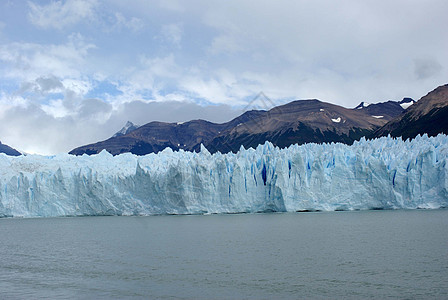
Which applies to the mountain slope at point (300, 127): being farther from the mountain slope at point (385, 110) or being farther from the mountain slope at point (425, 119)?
the mountain slope at point (425, 119)

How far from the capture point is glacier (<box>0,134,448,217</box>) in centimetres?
2895

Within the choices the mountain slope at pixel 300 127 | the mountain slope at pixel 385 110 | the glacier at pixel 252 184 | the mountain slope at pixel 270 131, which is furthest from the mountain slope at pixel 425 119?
the glacier at pixel 252 184

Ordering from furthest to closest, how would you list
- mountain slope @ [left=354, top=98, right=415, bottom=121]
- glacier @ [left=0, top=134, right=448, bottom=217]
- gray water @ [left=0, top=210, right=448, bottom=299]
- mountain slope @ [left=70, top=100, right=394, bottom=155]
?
mountain slope @ [left=354, top=98, right=415, bottom=121] < mountain slope @ [left=70, top=100, right=394, bottom=155] < glacier @ [left=0, top=134, right=448, bottom=217] < gray water @ [left=0, top=210, right=448, bottom=299]

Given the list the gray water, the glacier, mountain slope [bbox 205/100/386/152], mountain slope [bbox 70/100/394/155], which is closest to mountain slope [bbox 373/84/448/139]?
mountain slope [bbox 205/100/386/152]

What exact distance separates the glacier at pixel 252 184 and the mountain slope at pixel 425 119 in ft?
110

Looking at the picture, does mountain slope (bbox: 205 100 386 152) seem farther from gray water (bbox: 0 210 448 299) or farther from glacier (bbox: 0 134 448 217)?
gray water (bbox: 0 210 448 299)

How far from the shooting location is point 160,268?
13.4 m

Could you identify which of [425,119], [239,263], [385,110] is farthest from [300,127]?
[239,263]

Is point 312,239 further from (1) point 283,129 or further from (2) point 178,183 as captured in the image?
(1) point 283,129

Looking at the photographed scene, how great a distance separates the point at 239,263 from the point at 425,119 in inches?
2483

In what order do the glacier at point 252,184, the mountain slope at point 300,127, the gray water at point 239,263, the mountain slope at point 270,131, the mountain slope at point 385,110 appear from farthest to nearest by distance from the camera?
the mountain slope at point 385,110 < the mountain slope at point 270,131 < the mountain slope at point 300,127 < the glacier at point 252,184 < the gray water at point 239,263

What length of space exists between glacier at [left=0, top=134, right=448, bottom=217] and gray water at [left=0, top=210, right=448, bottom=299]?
5.97m

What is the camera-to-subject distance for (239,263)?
45.2 ft

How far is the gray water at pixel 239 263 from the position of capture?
10.4 m
